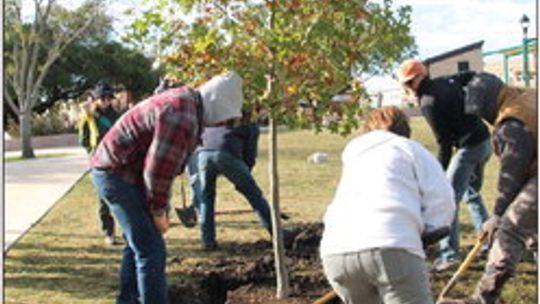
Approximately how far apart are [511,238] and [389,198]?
1.80 meters

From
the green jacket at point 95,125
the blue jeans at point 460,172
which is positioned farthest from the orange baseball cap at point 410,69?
the green jacket at point 95,125

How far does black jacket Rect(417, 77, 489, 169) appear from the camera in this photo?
598 cm

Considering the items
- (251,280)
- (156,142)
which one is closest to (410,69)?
(251,280)

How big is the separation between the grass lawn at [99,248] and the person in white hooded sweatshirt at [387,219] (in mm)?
2259

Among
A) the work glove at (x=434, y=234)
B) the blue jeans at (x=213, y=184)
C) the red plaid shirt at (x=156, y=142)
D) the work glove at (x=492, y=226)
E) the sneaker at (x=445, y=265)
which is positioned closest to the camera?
the work glove at (x=434, y=234)

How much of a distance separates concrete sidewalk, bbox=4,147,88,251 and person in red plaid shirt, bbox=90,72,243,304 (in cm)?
372

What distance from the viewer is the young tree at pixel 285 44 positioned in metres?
5.35

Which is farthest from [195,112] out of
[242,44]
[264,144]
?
[264,144]

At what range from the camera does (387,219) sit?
351 centimetres

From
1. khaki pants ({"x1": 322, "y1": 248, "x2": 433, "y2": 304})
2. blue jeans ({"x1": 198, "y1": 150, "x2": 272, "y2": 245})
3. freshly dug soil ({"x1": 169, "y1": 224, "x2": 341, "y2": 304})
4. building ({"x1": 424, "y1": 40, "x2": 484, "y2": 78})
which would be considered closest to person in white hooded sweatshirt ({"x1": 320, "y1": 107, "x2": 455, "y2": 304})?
khaki pants ({"x1": 322, "y1": 248, "x2": 433, "y2": 304})

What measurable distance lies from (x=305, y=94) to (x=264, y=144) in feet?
61.8

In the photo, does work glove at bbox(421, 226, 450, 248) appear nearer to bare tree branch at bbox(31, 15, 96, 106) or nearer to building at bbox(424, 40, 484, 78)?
bare tree branch at bbox(31, 15, 96, 106)

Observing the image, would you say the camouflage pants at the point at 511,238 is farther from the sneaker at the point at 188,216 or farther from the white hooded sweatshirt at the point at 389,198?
the sneaker at the point at 188,216

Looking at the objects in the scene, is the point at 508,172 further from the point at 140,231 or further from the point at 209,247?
the point at 209,247
